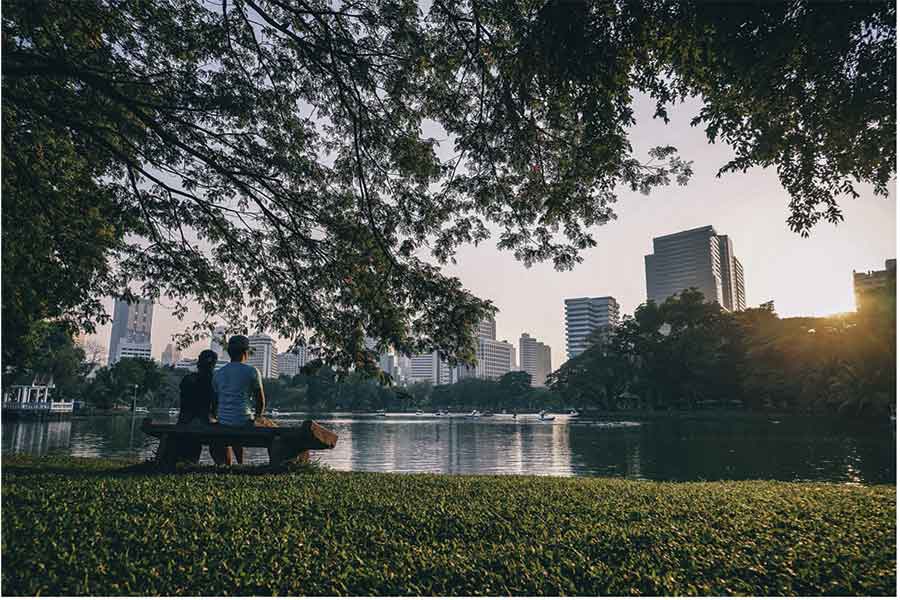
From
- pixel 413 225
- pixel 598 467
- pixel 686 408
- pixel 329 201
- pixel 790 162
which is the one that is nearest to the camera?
pixel 790 162

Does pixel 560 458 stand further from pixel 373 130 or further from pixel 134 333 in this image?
pixel 134 333

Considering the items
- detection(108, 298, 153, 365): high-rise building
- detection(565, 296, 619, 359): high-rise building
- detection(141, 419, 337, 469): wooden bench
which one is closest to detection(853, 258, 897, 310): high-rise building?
detection(141, 419, 337, 469): wooden bench

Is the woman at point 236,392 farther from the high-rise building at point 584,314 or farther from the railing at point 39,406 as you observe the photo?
the high-rise building at point 584,314

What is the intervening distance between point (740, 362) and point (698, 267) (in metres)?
64.5

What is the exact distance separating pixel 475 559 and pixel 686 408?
5474cm

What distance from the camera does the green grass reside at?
8.79 feet

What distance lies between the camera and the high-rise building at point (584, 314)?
13025 centimetres

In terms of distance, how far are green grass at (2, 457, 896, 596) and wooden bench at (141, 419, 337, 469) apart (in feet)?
2.42

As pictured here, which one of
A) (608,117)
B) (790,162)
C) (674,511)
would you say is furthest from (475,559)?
(790,162)

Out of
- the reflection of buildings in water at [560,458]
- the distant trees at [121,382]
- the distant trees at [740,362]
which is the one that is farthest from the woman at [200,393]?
the distant trees at [121,382]

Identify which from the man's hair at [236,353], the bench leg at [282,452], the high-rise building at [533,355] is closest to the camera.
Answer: the bench leg at [282,452]

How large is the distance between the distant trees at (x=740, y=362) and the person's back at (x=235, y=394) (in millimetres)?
32446

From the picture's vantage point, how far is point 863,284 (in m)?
32.5

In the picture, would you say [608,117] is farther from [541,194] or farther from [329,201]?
[329,201]
